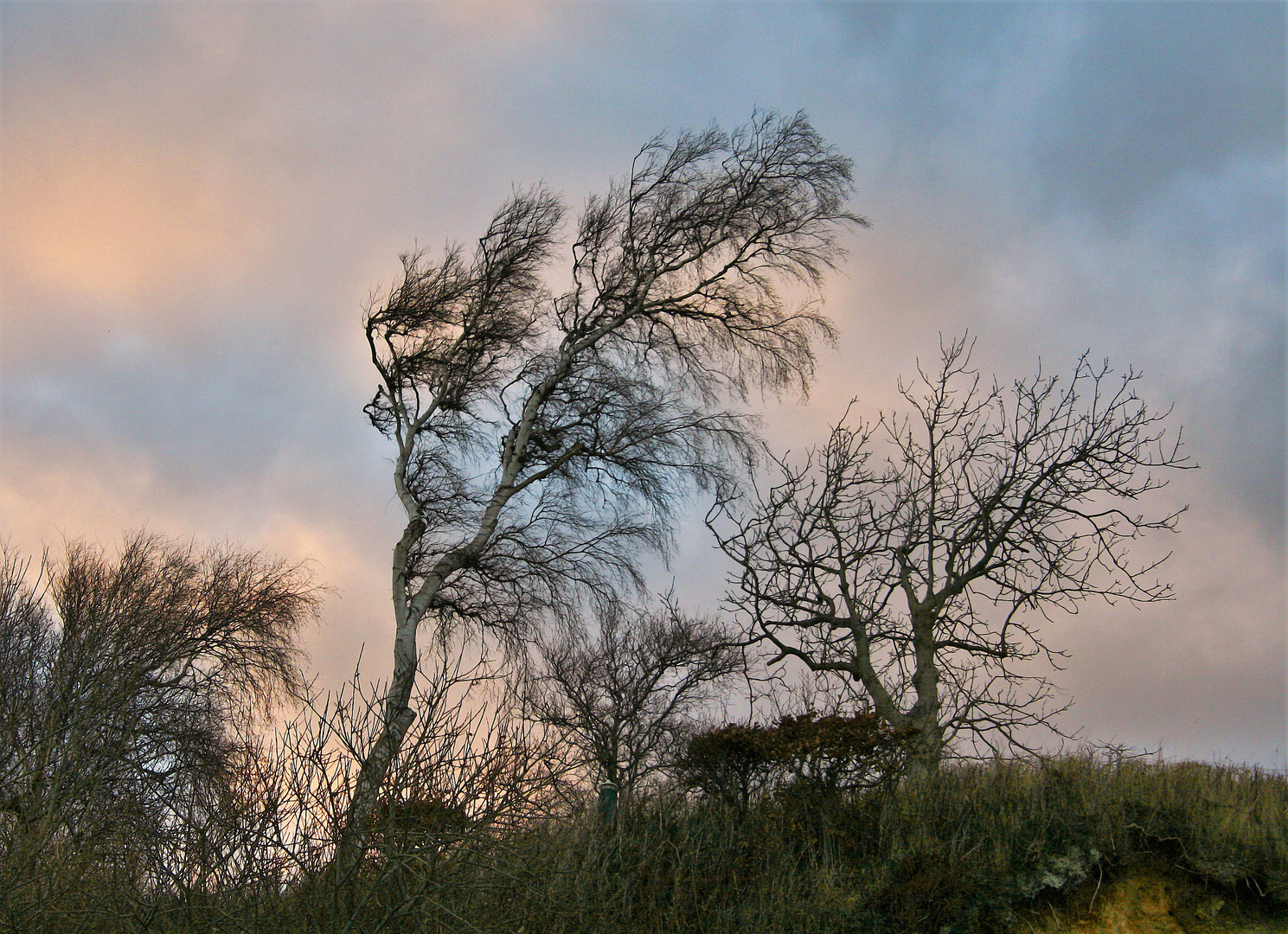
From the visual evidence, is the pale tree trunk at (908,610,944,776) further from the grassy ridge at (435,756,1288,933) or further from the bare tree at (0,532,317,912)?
the bare tree at (0,532,317,912)

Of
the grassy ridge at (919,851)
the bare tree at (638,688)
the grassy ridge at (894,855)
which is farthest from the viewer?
the bare tree at (638,688)

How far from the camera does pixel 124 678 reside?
1488 cm

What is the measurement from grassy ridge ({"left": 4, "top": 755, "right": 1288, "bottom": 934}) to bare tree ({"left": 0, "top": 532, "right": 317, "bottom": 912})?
4.76m

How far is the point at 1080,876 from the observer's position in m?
9.02

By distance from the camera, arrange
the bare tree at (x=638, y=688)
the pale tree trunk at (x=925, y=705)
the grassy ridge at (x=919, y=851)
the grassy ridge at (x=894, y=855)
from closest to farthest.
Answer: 1. the grassy ridge at (x=894, y=855)
2. the grassy ridge at (x=919, y=851)
3. the pale tree trunk at (x=925, y=705)
4. the bare tree at (x=638, y=688)

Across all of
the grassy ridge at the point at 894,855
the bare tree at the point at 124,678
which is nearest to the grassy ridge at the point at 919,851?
the grassy ridge at the point at 894,855

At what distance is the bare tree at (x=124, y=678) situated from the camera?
1227 cm

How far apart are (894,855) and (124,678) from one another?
37.6 ft

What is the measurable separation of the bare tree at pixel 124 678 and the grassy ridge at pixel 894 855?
4.76 meters

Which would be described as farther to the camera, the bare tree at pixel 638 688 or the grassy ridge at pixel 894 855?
the bare tree at pixel 638 688

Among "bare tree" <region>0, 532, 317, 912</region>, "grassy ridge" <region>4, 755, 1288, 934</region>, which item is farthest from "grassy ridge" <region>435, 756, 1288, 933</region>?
"bare tree" <region>0, 532, 317, 912</region>

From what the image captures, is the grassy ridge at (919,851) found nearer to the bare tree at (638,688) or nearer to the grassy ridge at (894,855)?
the grassy ridge at (894,855)

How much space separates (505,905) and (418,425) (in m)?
9.74

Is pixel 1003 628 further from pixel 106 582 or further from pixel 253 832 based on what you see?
pixel 106 582
